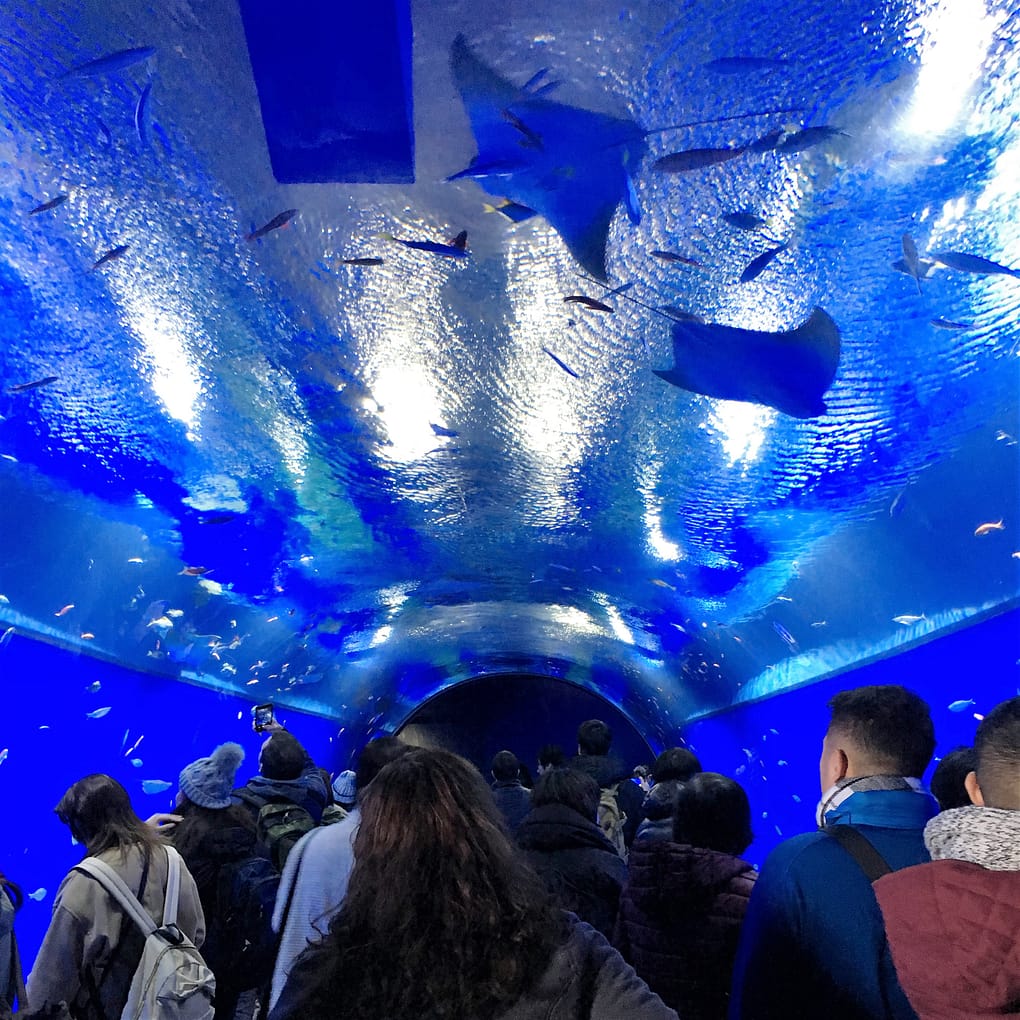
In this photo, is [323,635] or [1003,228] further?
[323,635]

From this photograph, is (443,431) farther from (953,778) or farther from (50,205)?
(953,778)

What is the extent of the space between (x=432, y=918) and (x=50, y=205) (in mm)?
3851

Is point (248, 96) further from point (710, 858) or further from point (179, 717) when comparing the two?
point (179, 717)

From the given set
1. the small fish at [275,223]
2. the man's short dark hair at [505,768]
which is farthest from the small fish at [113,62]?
the man's short dark hair at [505,768]

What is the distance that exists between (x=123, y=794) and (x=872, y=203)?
4514 millimetres

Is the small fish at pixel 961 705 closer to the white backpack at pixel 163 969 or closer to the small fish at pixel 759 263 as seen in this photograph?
the small fish at pixel 759 263

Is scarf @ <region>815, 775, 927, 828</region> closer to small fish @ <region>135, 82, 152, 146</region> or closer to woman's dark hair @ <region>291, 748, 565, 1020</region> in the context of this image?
woman's dark hair @ <region>291, 748, 565, 1020</region>

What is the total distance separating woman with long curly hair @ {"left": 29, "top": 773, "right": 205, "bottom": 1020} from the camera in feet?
9.95

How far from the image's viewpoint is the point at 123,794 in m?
3.41

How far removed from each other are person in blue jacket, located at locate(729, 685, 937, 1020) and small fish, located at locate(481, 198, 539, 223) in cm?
280

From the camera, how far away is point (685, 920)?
101 inches

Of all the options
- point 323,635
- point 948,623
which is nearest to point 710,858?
point 948,623

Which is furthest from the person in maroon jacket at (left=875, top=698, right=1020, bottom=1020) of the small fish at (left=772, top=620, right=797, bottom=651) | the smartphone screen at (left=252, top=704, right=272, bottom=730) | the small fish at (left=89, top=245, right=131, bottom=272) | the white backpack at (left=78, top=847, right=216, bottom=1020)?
the smartphone screen at (left=252, top=704, right=272, bottom=730)

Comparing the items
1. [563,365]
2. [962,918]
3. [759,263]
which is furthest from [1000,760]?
[563,365]
